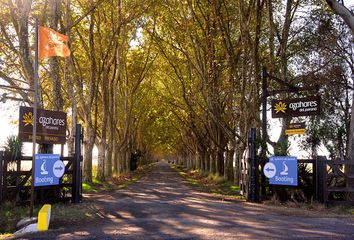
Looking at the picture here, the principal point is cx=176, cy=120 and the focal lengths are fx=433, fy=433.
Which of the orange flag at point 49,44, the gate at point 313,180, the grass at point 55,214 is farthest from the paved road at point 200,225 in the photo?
the orange flag at point 49,44

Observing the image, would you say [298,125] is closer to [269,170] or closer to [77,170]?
[269,170]

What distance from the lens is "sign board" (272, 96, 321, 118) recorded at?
15.1m

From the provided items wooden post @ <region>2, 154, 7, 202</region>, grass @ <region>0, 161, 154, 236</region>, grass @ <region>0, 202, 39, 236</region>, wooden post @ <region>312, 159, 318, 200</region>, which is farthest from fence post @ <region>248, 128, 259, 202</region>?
wooden post @ <region>2, 154, 7, 202</region>

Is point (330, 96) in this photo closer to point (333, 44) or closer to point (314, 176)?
point (333, 44)

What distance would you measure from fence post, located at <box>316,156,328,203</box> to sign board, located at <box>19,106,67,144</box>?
8.40 m

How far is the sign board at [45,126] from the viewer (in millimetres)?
13023

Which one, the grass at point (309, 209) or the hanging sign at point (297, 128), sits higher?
the hanging sign at point (297, 128)

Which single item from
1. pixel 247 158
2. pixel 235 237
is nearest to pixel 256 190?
pixel 247 158

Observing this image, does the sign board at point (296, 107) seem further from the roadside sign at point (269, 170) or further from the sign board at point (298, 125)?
the roadside sign at point (269, 170)

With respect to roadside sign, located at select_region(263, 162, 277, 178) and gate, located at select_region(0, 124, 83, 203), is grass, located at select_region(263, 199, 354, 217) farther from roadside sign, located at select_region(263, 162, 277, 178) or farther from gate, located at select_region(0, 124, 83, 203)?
gate, located at select_region(0, 124, 83, 203)

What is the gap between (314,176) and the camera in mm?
14133

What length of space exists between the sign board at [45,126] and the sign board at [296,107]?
7680 mm

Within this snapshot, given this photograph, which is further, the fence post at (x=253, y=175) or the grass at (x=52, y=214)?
the fence post at (x=253, y=175)

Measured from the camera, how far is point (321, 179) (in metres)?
13.9
